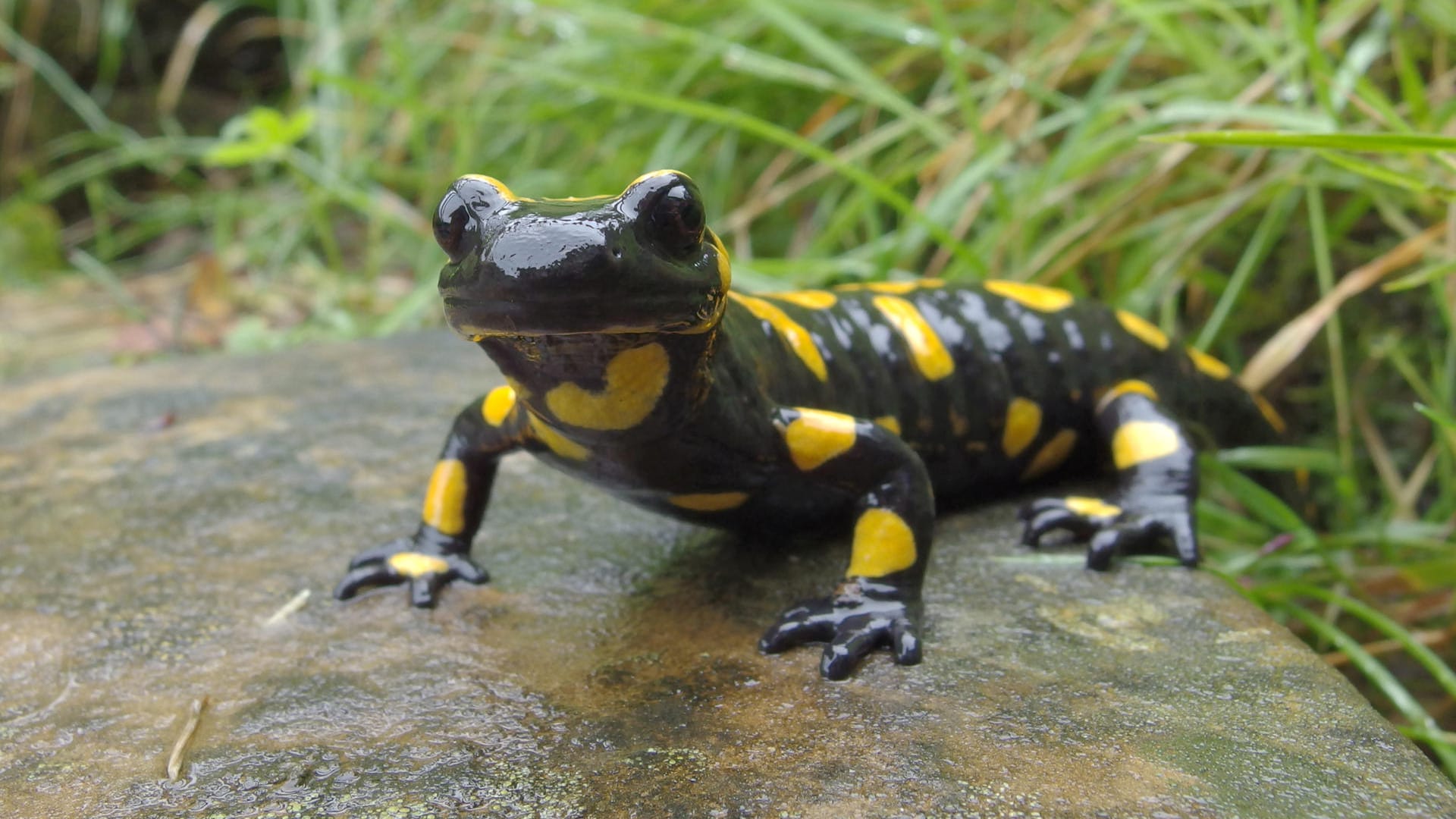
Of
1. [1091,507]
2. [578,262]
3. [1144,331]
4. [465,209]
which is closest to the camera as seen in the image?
[578,262]

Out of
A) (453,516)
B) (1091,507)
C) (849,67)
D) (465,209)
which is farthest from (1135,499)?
(849,67)

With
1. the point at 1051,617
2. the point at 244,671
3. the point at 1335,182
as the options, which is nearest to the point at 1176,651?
the point at 1051,617

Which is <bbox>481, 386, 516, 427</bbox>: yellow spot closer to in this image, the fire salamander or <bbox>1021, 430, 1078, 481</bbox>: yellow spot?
the fire salamander

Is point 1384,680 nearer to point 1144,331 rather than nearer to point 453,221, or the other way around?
point 1144,331

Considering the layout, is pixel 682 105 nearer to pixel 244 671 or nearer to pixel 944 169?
pixel 944 169

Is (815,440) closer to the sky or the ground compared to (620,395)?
closer to the ground

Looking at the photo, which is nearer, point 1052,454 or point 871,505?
point 871,505

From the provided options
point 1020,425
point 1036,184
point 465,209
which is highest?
point 465,209
